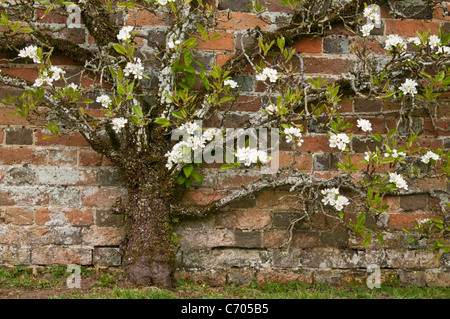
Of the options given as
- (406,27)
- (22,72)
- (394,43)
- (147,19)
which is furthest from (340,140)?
(22,72)

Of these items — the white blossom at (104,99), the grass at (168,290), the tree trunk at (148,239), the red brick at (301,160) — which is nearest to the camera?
the white blossom at (104,99)

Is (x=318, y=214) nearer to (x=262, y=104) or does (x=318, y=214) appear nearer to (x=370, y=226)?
(x=370, y=226)

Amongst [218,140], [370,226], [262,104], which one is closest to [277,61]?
[262,104]

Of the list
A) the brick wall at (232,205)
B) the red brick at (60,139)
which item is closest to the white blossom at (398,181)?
the brick wall at (232,205)

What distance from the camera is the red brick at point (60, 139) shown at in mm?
2422

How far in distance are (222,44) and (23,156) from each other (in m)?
1.28

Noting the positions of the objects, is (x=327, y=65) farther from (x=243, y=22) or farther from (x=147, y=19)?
(x=147, y=19)

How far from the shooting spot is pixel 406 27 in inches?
97.7

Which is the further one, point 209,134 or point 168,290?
point 168,290

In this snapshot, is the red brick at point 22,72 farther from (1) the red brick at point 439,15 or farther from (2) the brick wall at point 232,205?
(1) the red brick at point 439,15

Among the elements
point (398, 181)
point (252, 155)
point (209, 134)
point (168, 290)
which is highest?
point (209, 134)

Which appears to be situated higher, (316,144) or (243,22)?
(243,22)

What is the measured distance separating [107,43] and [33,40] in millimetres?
371

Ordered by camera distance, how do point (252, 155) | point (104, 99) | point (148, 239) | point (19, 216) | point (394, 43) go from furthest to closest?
point (19, 216) → point (148, 239) → point (394, 43) → point (104, 99) → point (252, 155)
